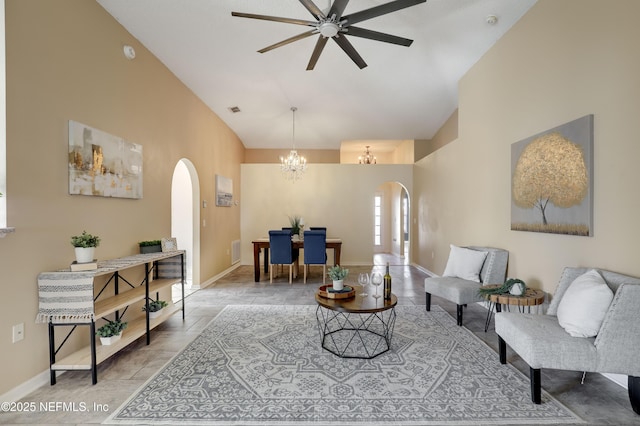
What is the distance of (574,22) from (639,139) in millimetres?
1260

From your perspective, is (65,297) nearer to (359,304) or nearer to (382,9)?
(359,304)

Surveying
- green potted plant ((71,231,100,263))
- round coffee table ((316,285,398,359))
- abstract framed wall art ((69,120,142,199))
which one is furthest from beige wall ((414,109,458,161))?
green potted plant ((71,231,100,263))

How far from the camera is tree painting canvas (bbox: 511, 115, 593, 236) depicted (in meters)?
2.52

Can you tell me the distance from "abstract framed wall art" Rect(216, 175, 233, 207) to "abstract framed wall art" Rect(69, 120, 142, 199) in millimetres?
2502

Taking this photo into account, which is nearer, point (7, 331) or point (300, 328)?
point (7, 331)

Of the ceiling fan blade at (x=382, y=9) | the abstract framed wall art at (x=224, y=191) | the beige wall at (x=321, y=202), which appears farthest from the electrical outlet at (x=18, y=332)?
the beige wall at (x=321, y=202)

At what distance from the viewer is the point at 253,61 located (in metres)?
4.44

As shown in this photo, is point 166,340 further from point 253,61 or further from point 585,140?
point 585,140

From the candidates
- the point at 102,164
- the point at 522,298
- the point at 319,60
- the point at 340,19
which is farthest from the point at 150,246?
the point at 522,298

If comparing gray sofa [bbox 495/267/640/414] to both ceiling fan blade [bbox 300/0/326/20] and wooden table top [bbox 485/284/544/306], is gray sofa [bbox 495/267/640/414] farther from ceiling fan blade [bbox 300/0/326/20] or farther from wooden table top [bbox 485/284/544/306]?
ceiling fan blade [bbox 300/0/326/20]

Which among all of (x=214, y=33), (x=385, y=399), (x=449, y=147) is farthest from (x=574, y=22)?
(x=214, y=33)

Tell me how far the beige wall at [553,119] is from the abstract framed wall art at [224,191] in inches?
171

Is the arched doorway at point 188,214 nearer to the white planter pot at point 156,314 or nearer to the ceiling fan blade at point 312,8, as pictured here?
the white planter pot at point 156,314

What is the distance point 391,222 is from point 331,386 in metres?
8.66
